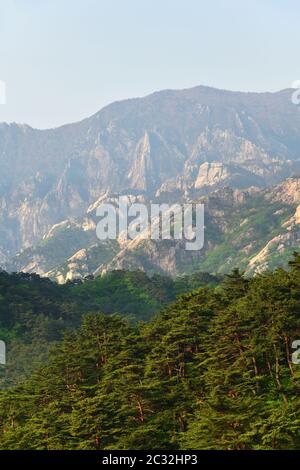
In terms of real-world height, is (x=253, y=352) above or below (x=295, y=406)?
above

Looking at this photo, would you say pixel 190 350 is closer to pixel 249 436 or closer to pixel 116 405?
pixel 116 405

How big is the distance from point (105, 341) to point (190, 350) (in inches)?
503

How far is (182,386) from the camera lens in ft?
235

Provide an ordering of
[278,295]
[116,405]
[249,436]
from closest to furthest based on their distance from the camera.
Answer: [249,436], [116,405], [278,295]

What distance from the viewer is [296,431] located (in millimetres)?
58406

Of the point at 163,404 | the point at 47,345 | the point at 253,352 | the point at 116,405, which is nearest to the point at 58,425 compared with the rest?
the point at 116,405

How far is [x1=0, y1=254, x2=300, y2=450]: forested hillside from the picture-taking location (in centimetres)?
5891

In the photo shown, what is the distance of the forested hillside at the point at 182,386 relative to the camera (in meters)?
58.9
